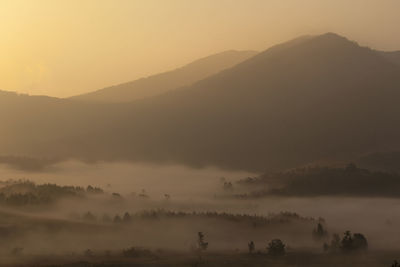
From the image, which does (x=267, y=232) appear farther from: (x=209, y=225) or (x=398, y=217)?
(x=398, y=217)

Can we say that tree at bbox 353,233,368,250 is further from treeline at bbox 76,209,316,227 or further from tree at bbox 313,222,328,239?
treeline at bbox 76,209,316,227

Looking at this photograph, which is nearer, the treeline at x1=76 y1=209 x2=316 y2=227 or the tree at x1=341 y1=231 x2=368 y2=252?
the tree at x1=341 y1=231 x2=368 y2=252

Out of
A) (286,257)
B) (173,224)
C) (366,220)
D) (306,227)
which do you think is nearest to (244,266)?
(286,257)

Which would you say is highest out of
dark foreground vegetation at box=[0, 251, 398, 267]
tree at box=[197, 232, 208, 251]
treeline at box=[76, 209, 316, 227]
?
treeline at box=[76, 209, 316, 227]

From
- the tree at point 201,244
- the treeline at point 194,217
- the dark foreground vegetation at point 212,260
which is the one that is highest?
the treeline at point 194,217

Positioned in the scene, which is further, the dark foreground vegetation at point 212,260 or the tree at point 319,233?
the tree at point 319,233

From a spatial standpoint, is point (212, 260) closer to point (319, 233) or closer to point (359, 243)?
point (359, 243)

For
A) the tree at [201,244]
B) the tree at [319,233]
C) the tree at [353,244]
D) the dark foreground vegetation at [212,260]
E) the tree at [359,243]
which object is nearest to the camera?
the dark foreground vegetation at [212,260]

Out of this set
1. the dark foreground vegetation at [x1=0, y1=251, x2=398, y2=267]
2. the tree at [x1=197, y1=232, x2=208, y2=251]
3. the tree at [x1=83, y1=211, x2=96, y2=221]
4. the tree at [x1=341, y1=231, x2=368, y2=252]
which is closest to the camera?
the dark foreground vegetation at [x1=0, y1=251, x2=398, y2=267]

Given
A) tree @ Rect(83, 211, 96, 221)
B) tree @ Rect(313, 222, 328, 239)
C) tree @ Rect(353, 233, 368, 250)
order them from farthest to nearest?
tree @ Rect(83, 211, 96, 221)
tree @ Rect(313, 222, 328, 239)
tree @ Rect(353, 233, 368, 250)

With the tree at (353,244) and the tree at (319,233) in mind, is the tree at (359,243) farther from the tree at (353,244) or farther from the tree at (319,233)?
the tree at (319,233)

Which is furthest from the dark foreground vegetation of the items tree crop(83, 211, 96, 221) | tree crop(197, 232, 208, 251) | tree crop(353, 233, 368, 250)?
tree crop(83, 211, 96, 221)

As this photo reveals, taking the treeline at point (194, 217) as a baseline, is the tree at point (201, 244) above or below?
below

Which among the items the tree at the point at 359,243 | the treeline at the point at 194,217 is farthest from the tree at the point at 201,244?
the tree at the point at 359,243
